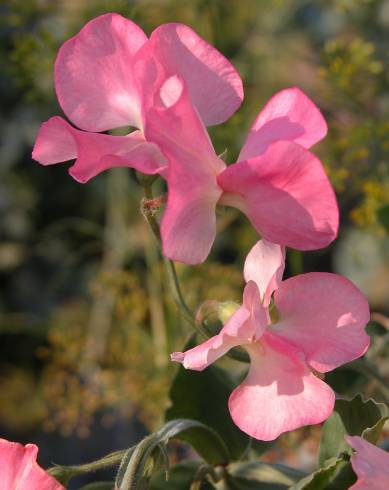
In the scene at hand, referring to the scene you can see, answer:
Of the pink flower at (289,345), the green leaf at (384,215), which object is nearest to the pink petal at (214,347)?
the pink flower at (289,345)

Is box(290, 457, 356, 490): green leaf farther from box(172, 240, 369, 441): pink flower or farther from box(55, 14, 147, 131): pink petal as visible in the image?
box(55, 14, 147, 131): pink petal

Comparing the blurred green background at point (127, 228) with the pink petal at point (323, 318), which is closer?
the pink petal at point (323, 318)

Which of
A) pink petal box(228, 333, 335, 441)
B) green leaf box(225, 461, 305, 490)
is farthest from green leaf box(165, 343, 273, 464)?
pink petal box(228, 333, 335, 441)

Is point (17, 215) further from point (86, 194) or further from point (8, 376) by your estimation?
point (8, 376)

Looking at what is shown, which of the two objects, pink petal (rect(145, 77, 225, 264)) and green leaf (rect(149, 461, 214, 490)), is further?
green leaf (rect(149, 461, 214, 490))

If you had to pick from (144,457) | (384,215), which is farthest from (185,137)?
(384,215)

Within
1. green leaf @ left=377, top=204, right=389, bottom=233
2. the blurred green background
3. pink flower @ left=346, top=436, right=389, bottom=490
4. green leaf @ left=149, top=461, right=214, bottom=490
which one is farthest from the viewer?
the blurred green background

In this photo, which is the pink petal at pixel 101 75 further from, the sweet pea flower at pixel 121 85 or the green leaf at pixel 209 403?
the green leaf at pixel 209 403
